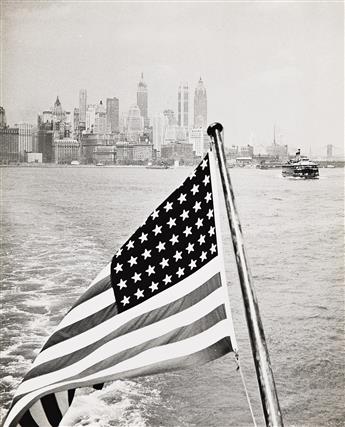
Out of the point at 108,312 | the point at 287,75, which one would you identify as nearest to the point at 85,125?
the point at 287,75

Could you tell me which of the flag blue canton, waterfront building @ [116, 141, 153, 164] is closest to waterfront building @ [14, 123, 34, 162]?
waterfront building @ [116, 141, 153, 164]

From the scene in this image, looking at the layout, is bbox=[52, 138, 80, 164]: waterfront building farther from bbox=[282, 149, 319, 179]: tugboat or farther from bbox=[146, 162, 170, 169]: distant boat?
bbox=[282, 149, 319, 179]: tugboat

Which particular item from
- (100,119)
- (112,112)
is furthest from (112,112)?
(100,119)

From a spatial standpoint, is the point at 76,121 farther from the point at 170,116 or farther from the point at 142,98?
the point at 170,116

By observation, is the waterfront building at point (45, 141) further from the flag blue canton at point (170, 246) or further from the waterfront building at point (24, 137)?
the flag blue canton at point (170, 246)

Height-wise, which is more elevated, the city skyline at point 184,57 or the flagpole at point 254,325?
the city skyline at point 184,57

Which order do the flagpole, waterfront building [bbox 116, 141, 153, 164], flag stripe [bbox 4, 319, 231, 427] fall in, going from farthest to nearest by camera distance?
1. waterfront building [bbox 116, 141, 153, 164]
2. flag stripe [bbox 4, 319, 231, 427]
3. the flagpole

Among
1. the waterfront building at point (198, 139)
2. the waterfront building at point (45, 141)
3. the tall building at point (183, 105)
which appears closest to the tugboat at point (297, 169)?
the waterfront building at point (198, 139)
